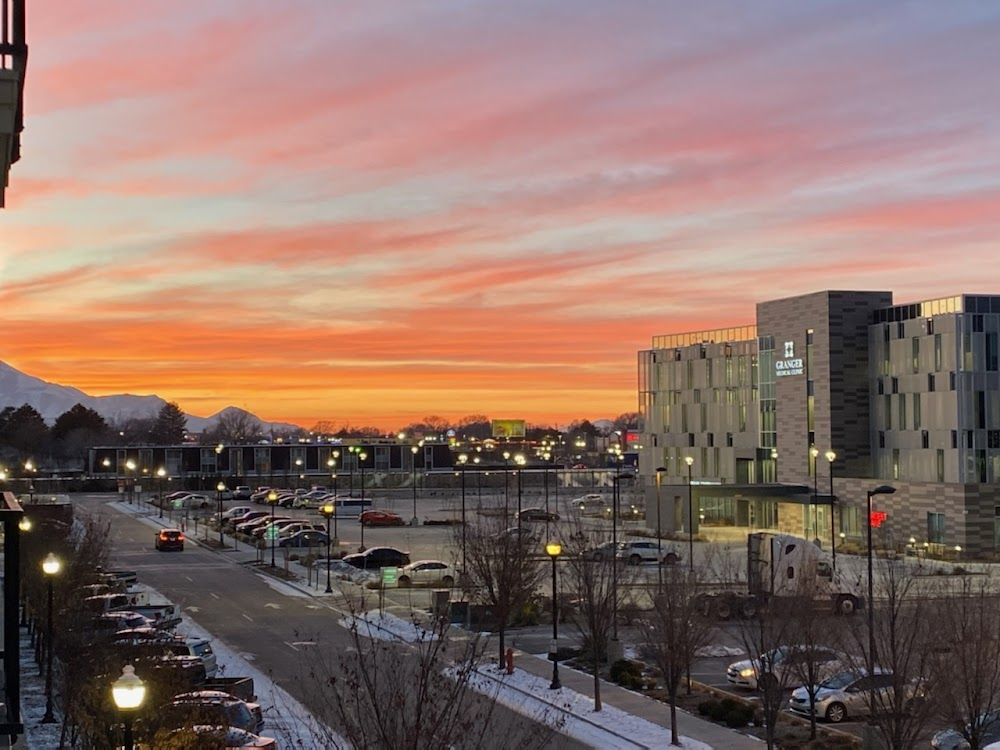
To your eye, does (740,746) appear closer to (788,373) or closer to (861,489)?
(861,489)

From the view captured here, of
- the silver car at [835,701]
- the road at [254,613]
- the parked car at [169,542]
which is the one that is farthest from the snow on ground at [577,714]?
the parked car at [169,542]

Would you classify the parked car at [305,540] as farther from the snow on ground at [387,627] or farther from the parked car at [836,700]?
the parked car at [836,700]

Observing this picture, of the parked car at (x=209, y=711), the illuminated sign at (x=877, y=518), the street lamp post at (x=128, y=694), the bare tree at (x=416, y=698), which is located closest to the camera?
the bare tree at (x=416, y=698)

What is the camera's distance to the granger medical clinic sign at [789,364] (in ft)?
267

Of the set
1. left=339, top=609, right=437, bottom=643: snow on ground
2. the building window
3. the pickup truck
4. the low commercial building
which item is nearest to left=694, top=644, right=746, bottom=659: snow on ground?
left=339, top=609, right=437, bottom=643: snow on ground

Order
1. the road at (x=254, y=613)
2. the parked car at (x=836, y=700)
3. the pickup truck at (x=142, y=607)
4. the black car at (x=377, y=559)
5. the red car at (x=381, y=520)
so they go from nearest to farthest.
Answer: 1. the parked car at (x=836, y=700)
2. the road at (x=254, y=613)
3. the pickup truck at (x=142, y=607)
4. the black car at (x=377, y=559)
5. the red car at (x=381, y=520)

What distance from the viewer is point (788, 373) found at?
82.3 meters

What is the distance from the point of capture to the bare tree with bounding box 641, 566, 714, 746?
26266 millimetres

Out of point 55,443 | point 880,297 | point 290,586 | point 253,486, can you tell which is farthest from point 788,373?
point 55,443

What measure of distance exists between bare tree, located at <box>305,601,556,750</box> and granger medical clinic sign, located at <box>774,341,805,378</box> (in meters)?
45.9

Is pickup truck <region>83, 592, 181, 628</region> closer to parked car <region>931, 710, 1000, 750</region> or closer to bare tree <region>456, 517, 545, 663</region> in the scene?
bare tree <region>456, 517, 545, 663</region>

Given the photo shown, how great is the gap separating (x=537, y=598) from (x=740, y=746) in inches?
774

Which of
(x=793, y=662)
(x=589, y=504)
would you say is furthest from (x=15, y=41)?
(x=589, y=504)

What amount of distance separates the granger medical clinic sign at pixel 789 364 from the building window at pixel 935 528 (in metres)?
15.4
